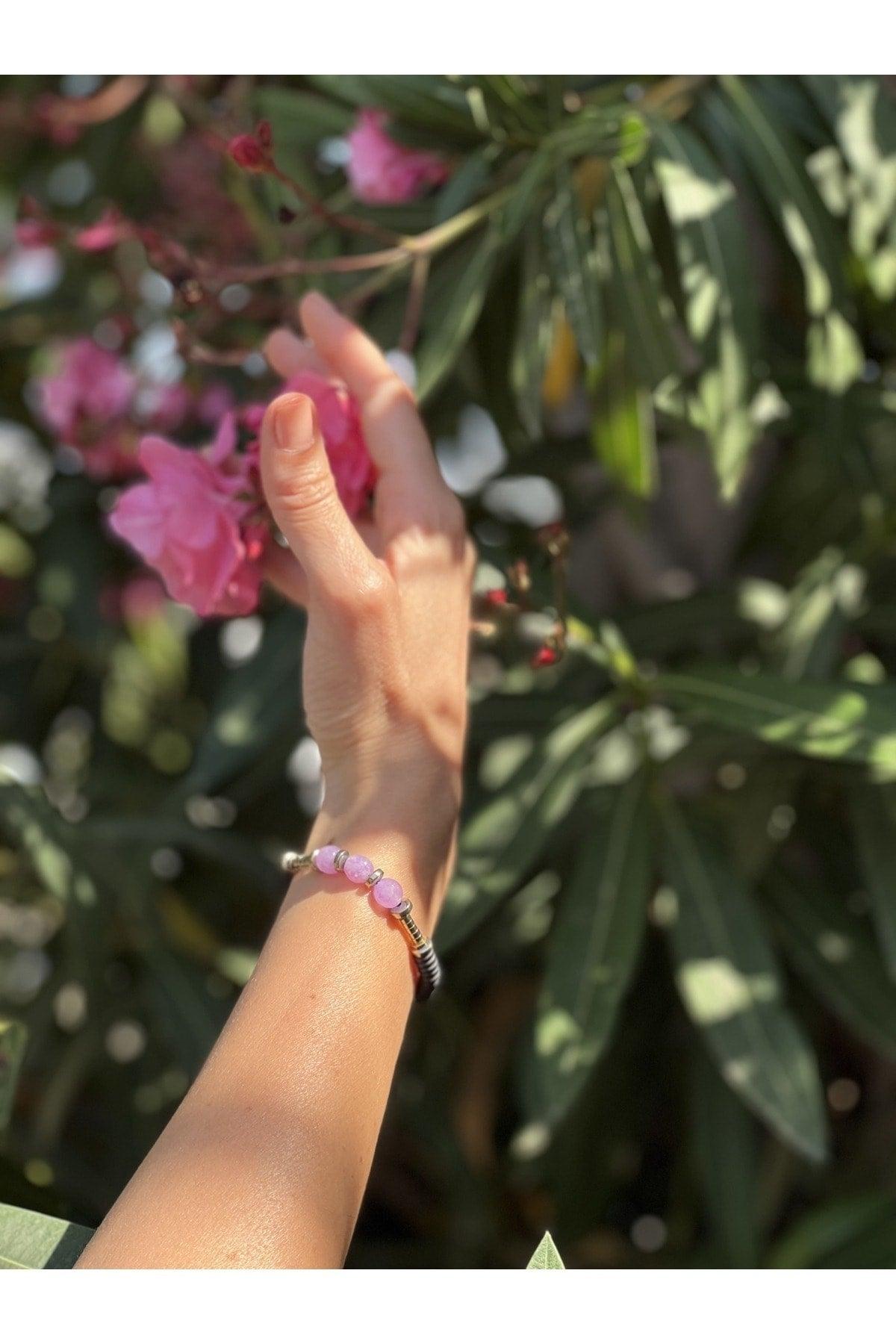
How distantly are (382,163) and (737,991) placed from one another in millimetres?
925

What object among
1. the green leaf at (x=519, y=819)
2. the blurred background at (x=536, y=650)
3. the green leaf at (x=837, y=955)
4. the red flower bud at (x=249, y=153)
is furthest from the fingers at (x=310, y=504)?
the green leaf at (x=837, y=955)

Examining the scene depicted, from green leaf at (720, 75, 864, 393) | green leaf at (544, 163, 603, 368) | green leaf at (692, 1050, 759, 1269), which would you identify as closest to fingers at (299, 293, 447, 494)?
green leaf at (544, 163, 603, 368)

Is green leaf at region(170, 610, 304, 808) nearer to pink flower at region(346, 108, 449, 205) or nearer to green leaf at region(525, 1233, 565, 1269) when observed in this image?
pink flower at region(346, 108, 449, 205)

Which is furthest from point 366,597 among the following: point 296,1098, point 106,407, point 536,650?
point 106,407

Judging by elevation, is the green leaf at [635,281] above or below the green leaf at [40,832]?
above

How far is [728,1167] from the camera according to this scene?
4.67 feet

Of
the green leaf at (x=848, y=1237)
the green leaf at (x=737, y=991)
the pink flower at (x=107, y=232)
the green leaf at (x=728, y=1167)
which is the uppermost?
the pink flower at (x=107, y=232)

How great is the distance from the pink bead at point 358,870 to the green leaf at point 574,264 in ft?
1.64

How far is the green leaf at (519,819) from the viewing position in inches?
45.3

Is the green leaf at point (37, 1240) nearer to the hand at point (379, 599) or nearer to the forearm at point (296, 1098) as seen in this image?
the forearm at point (296, 1098)

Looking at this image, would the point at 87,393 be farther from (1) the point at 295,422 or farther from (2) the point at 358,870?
(2) the point at 358,870

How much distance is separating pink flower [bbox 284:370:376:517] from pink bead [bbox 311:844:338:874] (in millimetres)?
270

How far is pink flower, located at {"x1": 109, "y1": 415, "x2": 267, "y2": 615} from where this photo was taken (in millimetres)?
866
